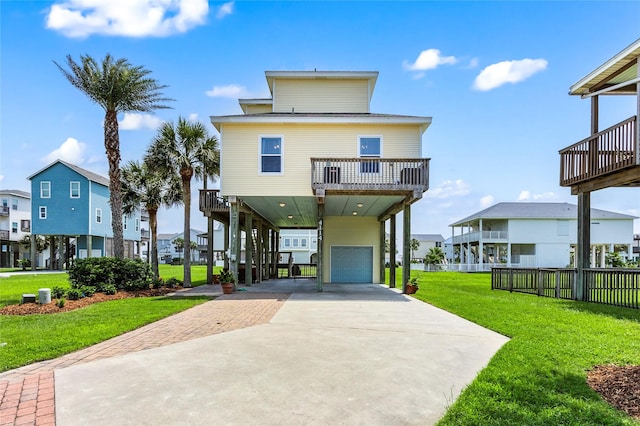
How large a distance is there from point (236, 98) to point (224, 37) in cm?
825

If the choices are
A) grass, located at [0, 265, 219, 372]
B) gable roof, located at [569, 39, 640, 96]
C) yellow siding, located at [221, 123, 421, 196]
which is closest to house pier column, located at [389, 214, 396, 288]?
yellow siding, located at [221, 123, 421, 196]

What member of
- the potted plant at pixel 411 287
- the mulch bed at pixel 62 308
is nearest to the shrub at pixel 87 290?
the mulch bed at pixel 62 308

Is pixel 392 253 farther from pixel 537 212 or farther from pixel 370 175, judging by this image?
pixel 537 212

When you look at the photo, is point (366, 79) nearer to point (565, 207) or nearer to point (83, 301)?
point (83, 301)

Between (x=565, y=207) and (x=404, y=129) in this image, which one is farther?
(x=565, y=207)

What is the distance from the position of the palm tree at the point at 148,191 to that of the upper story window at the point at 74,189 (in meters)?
16.3

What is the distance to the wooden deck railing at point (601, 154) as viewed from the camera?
11.1 meters

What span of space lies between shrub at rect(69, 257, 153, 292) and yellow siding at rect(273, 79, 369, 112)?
9.10 meters

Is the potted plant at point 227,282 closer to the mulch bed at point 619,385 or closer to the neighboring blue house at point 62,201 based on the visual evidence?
the mulch bed at point 619,385

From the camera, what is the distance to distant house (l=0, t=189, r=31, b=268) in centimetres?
4525

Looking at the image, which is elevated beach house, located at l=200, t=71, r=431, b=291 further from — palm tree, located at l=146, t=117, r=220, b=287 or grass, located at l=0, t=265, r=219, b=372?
grass, located at l=0, t=265, r=219, b=372

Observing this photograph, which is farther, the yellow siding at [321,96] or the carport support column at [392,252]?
the carport support column at [392,252]

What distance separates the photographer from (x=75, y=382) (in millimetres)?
4523

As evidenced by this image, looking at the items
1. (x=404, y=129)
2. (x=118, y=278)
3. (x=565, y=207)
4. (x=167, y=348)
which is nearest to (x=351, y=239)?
(x=404, y=129)
